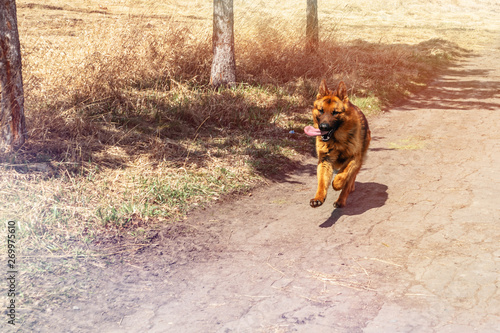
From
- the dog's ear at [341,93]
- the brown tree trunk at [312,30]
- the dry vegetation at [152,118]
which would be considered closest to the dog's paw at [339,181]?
the dog's ear at [341,93]

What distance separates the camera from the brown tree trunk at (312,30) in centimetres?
1302

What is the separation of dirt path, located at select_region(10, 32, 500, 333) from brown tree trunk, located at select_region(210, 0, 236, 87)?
357 cm

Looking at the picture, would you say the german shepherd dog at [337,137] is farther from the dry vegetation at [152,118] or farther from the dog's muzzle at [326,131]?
the dry vegetation at [152,118]

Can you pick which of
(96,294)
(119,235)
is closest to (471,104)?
(119,235)

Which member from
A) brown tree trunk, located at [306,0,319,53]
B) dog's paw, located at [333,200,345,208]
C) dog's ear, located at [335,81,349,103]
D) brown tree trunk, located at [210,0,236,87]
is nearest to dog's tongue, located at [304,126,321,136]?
dog's ear, located at [335,81,349,103]

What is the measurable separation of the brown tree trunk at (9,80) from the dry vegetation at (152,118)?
0.28m

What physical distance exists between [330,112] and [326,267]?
1776 millimetres

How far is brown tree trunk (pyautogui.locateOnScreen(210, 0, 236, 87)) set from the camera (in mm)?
9844

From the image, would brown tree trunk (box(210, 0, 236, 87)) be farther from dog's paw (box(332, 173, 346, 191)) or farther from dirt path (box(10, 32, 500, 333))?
dog's paw (box(332, 173, 346, 191))

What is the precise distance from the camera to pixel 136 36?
9.52m

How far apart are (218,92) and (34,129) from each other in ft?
13.3

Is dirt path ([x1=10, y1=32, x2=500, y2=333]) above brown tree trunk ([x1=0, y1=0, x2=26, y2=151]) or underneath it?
underneath

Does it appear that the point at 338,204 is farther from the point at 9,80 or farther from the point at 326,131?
the point at 9,80

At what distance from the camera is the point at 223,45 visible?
9867 mm
